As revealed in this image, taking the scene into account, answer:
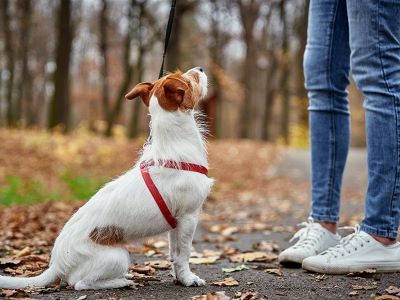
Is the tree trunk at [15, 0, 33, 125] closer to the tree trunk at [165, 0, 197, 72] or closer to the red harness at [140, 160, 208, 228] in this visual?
→ the tree trunk at [165, 0, 197, 72]

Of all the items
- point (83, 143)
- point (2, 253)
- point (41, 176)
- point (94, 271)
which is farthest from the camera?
point (83, 143)

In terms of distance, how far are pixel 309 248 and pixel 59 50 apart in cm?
1484

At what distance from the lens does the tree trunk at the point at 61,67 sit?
653 inches

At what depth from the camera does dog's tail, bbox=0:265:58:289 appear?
263 cm

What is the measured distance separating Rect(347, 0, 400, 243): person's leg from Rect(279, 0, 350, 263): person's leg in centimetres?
39

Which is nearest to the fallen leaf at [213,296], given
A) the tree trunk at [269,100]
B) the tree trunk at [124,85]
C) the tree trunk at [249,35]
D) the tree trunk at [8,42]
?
the tree trunk at [124,85]

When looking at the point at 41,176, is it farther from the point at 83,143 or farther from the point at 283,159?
the point at 283,159

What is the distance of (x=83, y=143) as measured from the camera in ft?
48.4

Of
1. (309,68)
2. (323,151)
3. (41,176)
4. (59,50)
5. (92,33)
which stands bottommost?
(41,176)

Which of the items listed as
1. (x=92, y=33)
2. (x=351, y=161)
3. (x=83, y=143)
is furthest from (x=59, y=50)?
(x=92, y=33)

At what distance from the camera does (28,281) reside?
2.68 meters

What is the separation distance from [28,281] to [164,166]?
0.92 m

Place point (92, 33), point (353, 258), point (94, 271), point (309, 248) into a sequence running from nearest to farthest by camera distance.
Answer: point (94, 271) → point (353, 258) → point (309, 248) → point (92, 33)

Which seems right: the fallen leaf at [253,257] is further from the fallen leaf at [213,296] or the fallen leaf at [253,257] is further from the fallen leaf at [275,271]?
the fallen leaf at [213,296]
